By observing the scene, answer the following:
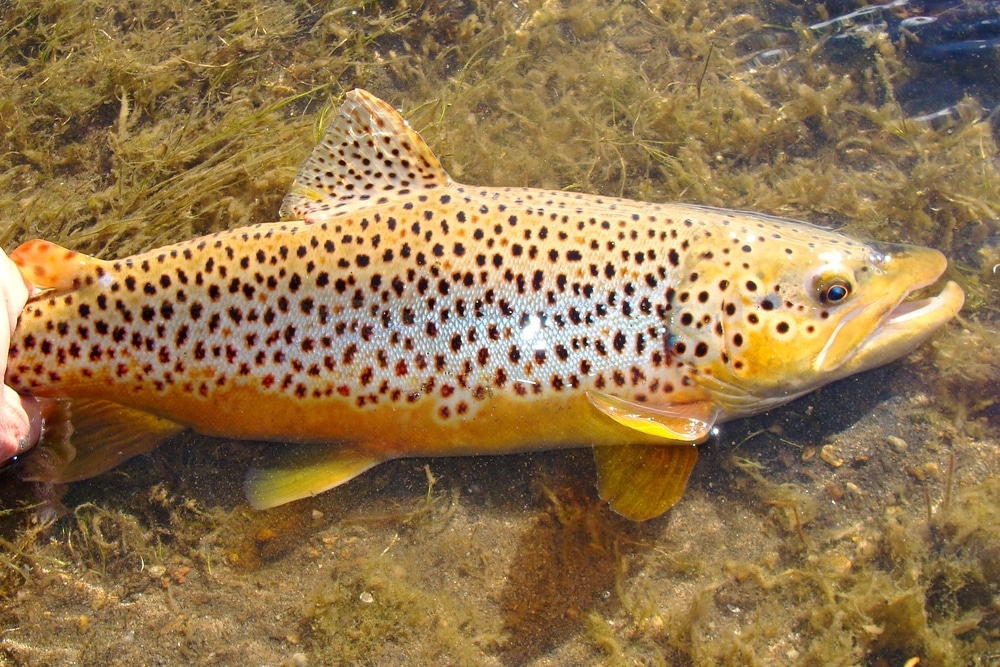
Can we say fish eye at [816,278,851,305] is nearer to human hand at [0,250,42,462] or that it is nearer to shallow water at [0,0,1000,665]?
shallow water at [0,0,1000,665]

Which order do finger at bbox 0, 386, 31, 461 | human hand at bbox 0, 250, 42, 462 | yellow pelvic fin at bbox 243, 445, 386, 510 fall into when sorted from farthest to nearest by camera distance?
yellow pelvic fin at bbox 243, 445, 386, 510, finger at bbox 0, 386, 31, 461, human hand at bbox 0, 250, 42, 462

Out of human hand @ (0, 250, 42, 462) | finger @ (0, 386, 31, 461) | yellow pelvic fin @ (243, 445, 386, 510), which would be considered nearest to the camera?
human hand @ (0, 250, 42, 462)

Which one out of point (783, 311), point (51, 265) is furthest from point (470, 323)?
point (51, 265)

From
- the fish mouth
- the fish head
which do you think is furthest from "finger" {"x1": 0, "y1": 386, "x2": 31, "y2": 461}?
the fish mouth

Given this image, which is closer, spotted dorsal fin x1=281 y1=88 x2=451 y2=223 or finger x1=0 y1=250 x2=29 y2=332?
finger x1=0 y1=250 x2=29 y2=332

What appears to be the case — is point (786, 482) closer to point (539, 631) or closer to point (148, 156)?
point (539, 631)

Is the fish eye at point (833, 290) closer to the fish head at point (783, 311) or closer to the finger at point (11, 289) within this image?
the fish head at point (783, 311)

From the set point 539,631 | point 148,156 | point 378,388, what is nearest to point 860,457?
point 539,631

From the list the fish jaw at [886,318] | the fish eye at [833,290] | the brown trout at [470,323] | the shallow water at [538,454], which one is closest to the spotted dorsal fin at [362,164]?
the brown trout at [470,323]
